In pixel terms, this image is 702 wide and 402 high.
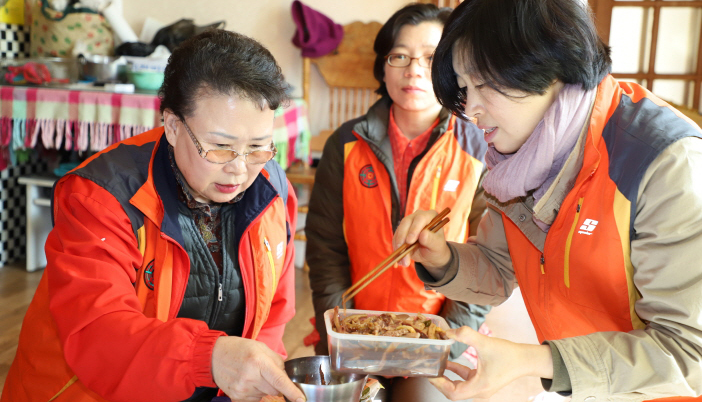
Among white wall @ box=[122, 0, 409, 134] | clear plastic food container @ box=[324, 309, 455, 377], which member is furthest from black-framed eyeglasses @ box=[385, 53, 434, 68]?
white wall @ box=[122, 0, 409, 134]

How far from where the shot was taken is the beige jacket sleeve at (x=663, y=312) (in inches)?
39.2

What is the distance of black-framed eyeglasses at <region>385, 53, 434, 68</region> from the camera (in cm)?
198

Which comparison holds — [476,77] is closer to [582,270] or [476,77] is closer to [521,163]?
[521,163]

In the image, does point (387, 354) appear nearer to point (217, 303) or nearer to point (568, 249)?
point (568, 249)

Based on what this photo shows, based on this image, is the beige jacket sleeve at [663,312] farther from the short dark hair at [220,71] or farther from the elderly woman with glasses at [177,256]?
the short dark hair at [220,71]

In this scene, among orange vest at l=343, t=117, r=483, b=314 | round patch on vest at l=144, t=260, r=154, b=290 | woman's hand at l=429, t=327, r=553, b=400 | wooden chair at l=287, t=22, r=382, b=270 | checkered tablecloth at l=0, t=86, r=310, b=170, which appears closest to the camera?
woman's hand at l=429, t=327, r=553, b=400

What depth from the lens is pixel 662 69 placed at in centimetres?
368

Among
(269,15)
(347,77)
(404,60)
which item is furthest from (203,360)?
(269,15)

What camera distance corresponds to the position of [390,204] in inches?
75.7

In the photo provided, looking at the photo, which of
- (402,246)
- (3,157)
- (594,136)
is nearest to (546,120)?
(594,136)

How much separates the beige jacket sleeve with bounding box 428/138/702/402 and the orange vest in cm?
89

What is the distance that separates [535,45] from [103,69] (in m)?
3.18

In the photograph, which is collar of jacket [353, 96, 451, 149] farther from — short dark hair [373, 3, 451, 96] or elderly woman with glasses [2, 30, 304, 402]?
elderly woman with glasses [2, 30, 304, 402]

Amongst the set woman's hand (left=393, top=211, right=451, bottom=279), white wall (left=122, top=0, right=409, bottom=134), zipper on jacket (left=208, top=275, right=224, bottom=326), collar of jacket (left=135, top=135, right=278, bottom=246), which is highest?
white wall (left=122, top=0, right=409, bottom=134)
